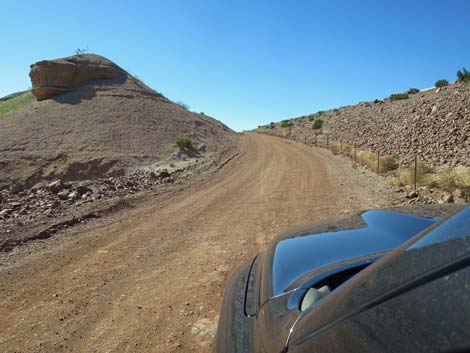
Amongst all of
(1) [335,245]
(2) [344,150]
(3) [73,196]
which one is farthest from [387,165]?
(1) [335,245]

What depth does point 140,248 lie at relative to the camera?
610cm

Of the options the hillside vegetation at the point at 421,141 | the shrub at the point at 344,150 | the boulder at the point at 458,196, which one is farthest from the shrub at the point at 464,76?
the boulder at the point at 458,196

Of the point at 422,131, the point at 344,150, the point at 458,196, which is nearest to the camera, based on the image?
the point at 458,196

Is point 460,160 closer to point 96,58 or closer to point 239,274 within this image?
point 239,274

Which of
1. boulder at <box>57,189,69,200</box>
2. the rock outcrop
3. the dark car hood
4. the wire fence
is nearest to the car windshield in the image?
the dark car hood

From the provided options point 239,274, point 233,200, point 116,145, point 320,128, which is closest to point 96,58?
point 116,145

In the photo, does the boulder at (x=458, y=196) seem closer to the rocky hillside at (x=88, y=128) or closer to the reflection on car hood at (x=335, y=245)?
the reflection on car hood at (x=335, y=245)

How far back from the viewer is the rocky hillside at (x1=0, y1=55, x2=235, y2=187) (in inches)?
684

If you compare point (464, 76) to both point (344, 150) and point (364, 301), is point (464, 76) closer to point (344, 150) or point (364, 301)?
point (344, 150)

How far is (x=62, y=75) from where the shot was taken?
3052 cm

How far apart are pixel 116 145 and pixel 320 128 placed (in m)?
25.4

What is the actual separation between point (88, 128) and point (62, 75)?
37.6 feet

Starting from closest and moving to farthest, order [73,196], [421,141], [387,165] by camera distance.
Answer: [73,196] → [387,165] → [421,141]

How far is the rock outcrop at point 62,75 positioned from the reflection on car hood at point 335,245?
105ft
